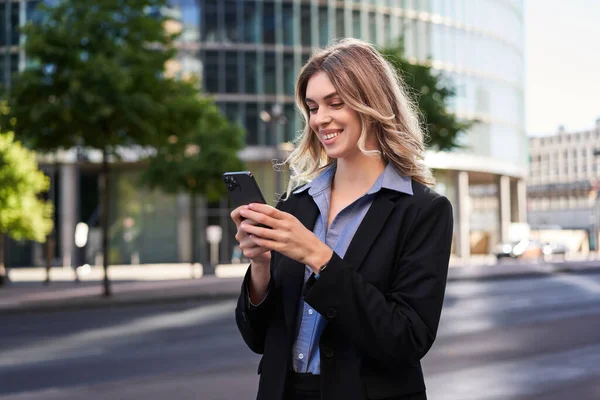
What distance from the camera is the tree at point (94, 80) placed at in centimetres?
2028

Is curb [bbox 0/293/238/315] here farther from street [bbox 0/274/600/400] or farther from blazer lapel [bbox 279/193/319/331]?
blazer lapel [bbox 279/193/319/331]

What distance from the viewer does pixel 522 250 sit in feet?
154

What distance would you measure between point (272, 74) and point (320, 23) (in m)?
4.34

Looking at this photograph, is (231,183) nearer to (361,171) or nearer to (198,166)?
(361,171)

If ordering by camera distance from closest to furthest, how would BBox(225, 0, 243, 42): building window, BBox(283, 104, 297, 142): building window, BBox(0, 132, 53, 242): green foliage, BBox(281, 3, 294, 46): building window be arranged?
BBox(0, 132, 53, 242): green foliage
BBox(283, 104, 297, 142): building window
BBox(225, 0, 243, 42): building window
BBox(281, 3, 294, 46): building window

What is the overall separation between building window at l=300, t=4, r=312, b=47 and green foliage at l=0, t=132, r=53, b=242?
64.8ft

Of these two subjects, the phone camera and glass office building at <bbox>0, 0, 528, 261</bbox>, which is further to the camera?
glass office building at <bbox>0, 0, 528, 261</bbox>

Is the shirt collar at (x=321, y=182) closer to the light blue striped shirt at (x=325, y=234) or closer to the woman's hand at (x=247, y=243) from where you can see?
the light blue striped shirt at (x=325, y=234)

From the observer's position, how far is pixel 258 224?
206 cm

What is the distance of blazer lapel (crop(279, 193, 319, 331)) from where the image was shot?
7.51 ft

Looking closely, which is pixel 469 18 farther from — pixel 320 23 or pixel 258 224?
pixel 258 224

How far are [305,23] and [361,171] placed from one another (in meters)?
47.9

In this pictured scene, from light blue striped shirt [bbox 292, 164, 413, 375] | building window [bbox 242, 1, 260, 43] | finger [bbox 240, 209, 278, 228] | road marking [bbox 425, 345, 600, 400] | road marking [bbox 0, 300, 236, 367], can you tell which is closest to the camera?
finger [bbox 240, 209, 278, 228]

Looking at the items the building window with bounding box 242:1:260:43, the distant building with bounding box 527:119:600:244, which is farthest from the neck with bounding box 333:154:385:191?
the distant building with bounding box 527:119:600:244
